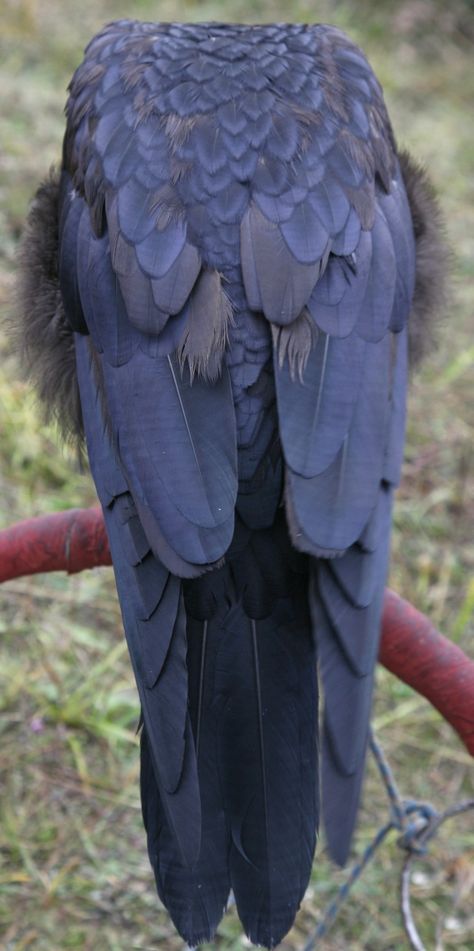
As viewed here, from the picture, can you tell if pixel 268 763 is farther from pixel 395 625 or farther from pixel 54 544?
pixel 54 544

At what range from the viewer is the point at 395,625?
Result: 2203 millimetres

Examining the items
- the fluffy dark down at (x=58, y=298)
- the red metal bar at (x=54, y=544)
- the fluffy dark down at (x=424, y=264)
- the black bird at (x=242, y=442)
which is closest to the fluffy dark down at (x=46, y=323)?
the fluffy dark down at (x=58, y=298)

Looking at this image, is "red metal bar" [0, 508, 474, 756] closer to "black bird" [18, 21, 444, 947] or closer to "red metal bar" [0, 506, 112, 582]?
"red metal bar" [0, 506, 112, 582]

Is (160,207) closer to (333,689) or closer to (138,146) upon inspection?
(138,146)

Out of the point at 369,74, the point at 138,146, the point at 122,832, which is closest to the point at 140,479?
the point at 138,146

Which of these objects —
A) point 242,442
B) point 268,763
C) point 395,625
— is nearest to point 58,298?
point 242,442

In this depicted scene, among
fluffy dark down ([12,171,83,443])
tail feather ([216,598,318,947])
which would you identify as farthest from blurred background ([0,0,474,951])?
tail feather ([216,598,318,947])

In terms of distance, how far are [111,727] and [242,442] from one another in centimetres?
163

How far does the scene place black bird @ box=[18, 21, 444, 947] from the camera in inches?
77.3

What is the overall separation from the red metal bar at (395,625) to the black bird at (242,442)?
19 cm

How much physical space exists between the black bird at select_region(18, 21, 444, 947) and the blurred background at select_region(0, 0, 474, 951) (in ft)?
2.29

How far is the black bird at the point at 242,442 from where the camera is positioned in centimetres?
196

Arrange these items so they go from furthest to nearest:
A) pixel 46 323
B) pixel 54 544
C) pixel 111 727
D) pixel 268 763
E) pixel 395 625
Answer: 1. pixel 111 727
2. pixel 46 323
3. pixel 54 544
4. pixel 395 625
5. pixel 268 763

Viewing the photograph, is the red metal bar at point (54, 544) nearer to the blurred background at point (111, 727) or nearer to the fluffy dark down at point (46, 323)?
the fluffy dark down at point (46, 323)
